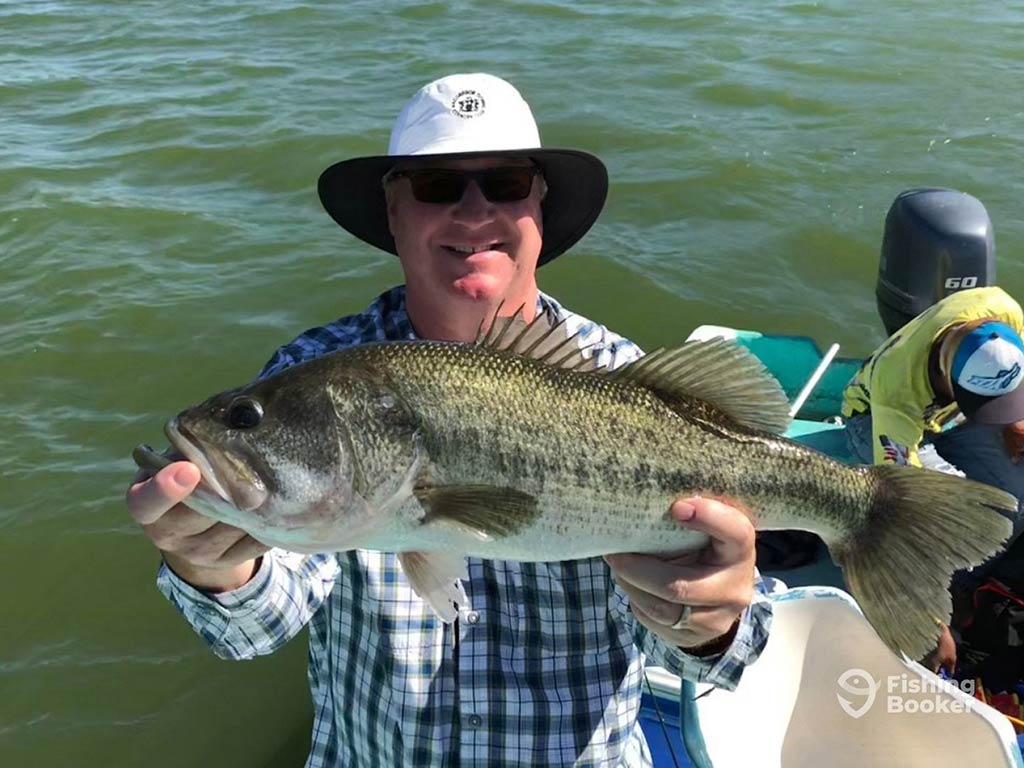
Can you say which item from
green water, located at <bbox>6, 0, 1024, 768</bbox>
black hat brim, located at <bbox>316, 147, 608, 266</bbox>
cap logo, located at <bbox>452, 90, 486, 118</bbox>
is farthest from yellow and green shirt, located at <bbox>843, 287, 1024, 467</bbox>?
green water, located at <bbox>6, 0, 1024, 768</bbox>

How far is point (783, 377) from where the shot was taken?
245 inches

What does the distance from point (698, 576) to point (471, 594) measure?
2.41 feet

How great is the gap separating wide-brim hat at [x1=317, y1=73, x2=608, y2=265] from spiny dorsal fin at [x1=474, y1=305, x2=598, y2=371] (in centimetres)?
72

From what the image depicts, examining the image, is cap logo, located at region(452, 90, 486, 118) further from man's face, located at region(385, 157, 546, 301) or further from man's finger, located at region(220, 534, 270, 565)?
man's finger, located at region(220, 534, 270, 565)

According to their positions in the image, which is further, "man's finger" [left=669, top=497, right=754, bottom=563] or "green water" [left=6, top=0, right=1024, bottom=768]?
"green water" [left=6, top=0, right=1024, bottom=768]

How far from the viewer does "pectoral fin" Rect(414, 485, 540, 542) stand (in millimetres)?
1759

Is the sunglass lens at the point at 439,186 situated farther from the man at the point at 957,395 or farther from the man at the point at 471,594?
the man at the point at 957,395

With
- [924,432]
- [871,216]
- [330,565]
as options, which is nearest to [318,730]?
[330,565]

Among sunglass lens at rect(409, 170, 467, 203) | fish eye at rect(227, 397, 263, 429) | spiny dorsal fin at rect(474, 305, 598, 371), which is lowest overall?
fish eye at rect(227, 397, 263, 429)

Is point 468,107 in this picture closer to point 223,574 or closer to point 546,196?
point 546,196

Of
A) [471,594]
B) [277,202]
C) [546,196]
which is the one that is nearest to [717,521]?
[471,594]

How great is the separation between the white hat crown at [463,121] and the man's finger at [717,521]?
1190mm

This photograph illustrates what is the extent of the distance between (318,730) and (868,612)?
5.24 feet

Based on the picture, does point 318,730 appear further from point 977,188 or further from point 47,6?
point 47,6
